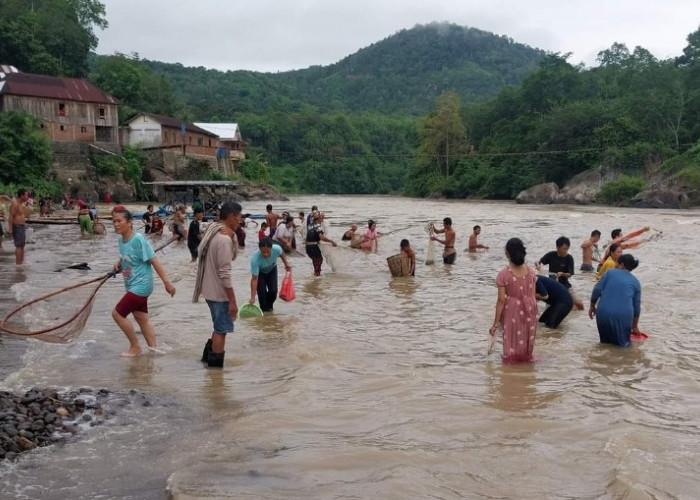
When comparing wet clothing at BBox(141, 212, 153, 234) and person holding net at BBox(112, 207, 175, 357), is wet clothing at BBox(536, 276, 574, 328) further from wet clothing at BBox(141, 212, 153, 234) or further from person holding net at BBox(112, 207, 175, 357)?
wet clothing at BBox(141, 212, 153, 234)

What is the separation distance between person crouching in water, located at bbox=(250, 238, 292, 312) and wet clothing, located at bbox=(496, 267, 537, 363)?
345cm

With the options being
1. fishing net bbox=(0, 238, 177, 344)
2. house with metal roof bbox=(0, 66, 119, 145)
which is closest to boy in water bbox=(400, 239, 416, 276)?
fishing net bbox=(0, 238, 177, 344)

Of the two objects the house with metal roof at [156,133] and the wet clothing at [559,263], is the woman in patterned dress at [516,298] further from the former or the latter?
the house with metal roof at [156,133]

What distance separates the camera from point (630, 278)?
7.68 meters

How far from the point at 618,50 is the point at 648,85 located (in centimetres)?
3491

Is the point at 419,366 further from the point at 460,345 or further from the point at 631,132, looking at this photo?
the point at 631,132

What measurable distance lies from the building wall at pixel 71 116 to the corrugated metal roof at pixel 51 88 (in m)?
0.36

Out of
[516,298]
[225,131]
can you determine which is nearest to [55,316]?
[516,298]

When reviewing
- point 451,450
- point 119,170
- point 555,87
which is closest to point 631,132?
point 555,87

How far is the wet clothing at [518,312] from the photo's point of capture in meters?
6.74

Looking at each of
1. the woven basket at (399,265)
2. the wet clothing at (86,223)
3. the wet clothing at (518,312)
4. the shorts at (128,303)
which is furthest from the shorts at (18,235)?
the wet clothing at (518,312)

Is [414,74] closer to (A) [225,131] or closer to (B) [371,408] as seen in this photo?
(A) [225,131]

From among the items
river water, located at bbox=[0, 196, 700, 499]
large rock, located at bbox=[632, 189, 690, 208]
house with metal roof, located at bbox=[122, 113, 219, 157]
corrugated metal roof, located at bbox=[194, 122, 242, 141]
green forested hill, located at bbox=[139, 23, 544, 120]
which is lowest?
river water, located at bbox=[0, 196, 700, 499]

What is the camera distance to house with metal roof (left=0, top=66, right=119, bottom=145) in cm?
4623
